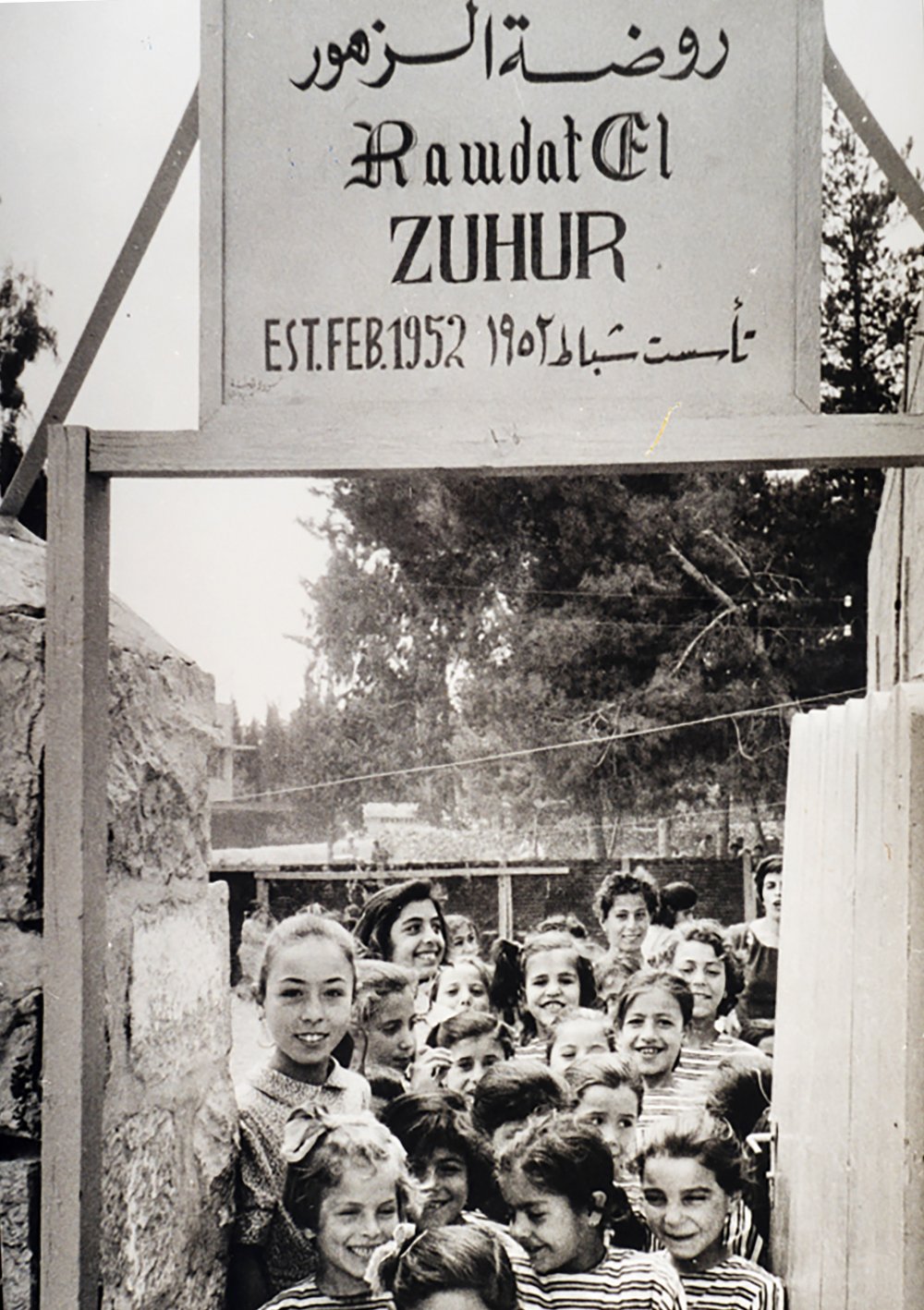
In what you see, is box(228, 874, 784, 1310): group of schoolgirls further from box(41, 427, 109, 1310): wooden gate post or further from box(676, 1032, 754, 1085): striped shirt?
box(41, 427, 109, 1310): wooden gate post

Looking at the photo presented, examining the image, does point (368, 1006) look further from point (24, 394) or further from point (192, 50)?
point (192, 50)

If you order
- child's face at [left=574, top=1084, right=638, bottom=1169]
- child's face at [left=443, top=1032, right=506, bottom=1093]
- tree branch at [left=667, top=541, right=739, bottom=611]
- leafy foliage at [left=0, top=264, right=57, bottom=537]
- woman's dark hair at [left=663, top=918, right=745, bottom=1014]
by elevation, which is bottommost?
child's face at [left=574, top=1084, right=638, bottom=1169]

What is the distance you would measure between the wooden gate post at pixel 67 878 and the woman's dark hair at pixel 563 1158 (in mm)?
594

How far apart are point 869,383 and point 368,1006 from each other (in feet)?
3.75

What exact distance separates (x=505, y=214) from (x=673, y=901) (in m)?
0.97

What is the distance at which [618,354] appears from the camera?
1.54 m

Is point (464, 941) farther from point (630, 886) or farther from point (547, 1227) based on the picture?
point (547, 1227)

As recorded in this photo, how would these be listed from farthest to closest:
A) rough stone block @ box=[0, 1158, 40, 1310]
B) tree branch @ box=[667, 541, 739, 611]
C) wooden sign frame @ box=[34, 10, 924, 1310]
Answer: tree branch @ box=[667, 541, 739, 611]
rough stone block @ box=[0, 1158, 40, 1310]
wooden sign frame @ box=[34, 10, 924, 1310]

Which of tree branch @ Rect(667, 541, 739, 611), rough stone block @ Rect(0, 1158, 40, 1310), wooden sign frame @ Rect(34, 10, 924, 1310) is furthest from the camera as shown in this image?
tree branch @ Rect(667, 541, 739, 611)

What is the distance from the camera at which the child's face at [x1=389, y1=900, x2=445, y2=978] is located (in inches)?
68.8

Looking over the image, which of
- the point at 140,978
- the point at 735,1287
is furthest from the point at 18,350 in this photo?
the point at 735,1287

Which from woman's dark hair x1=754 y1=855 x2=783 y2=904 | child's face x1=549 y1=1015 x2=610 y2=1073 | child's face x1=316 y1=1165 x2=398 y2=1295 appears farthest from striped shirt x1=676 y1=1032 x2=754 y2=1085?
child's face x1=316 y1=1165 x2=398 y2=1295

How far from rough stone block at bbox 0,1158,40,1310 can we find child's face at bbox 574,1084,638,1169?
0.76 metres

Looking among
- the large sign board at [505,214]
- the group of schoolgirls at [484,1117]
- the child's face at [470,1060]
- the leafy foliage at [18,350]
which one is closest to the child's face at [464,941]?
the group of schoolgirls at [484,1117]
